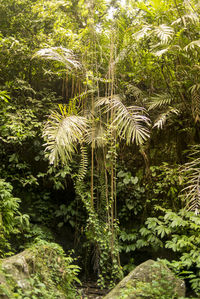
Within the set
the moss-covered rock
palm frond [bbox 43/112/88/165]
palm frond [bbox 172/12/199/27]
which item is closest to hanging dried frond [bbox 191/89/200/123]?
palm frond [bbox 172/12/199/27]

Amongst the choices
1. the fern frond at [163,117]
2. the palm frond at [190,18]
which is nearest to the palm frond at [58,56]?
the fern frond at [163,117]

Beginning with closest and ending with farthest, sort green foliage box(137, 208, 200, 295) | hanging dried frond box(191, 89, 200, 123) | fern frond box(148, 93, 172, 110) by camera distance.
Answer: green foliage box(137, 208, 200, 295) < hanging dried frond box(191, 89, 200, 123) < fern frond box(148, 93, 172, 110)

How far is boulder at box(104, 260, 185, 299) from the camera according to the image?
2.13 metres

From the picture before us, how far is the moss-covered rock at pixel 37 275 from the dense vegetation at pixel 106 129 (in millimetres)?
659

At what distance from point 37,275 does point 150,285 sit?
1.04 m

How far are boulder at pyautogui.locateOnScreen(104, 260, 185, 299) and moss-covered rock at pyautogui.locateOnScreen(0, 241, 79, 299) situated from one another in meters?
0.50

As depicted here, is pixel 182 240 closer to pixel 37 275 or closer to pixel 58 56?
pixel 37 275

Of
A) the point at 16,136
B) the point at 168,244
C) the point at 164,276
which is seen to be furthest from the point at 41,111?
the point at 164,276

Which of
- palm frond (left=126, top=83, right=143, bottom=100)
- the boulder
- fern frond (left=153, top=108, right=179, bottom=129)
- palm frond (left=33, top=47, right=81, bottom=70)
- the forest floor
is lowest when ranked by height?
the forest floor

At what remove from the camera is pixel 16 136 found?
359cm

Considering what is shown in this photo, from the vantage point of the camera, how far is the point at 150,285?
7.64 feet

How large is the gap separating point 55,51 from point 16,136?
4.23ft

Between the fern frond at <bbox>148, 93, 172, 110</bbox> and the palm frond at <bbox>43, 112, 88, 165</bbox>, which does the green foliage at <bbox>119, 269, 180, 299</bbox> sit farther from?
the fern frond at <bbox>148, 93, 172, 110</bbox>

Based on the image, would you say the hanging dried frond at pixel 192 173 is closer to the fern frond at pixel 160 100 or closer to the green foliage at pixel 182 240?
the green foliage at pixel 182 240
